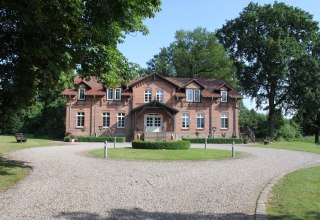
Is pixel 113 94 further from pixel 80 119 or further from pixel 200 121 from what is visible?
pixel 200 121

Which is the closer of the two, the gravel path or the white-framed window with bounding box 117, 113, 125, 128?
the gravel path

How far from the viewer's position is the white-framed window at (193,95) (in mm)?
46281

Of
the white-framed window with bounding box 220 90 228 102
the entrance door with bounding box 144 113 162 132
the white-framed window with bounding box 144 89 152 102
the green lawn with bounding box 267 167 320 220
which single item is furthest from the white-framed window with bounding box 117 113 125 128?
the green lawn with bounding box 267 167 320 220

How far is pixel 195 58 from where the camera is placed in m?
63.8

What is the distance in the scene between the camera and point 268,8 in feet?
159

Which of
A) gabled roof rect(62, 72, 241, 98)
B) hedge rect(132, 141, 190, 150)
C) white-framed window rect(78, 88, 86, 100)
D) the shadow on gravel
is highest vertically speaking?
gabled roof rect(62, 72, 241, 98)

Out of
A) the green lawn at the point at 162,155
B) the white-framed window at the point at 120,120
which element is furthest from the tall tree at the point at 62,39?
the white-framed window at the point at 120,120

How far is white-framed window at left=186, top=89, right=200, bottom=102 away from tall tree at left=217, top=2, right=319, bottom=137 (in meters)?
8.65

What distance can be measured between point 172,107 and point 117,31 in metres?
32.3

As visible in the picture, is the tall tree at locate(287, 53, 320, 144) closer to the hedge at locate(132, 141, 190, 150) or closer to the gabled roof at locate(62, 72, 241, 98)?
the gabled roof at locate(62, 72, 241, 98)

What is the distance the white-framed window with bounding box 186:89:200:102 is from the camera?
152 ft

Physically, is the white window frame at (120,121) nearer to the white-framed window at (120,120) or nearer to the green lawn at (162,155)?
the white-framed window at (120,120)

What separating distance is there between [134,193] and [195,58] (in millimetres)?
55384

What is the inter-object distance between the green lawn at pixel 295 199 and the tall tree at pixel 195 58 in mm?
51086
